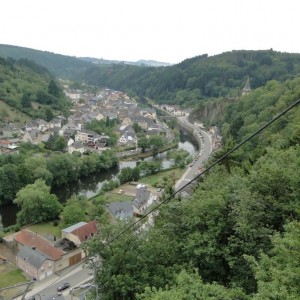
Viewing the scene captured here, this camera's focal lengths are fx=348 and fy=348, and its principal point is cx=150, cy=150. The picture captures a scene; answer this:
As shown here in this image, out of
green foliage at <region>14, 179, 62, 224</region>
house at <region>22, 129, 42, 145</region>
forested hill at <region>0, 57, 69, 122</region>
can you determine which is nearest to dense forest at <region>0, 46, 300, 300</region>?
green foliage at <region>14, 179, 62, 224</region>

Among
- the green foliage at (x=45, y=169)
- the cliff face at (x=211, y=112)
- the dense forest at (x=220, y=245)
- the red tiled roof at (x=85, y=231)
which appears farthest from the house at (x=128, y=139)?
the dense forest at (x=220, y=245)

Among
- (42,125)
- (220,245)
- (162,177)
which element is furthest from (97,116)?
(220,245)

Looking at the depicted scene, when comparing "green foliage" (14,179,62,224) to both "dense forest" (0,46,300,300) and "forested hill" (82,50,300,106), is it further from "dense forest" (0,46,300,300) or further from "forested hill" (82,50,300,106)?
"forested hill" (82,50,300,106)

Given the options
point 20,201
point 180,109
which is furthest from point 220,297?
point 180,109

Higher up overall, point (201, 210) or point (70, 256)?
point (201, 210)

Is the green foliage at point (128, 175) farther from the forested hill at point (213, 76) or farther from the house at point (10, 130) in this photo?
the forested hill at point (213, 76)

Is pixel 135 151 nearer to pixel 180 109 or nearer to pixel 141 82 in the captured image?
pixel 180 109

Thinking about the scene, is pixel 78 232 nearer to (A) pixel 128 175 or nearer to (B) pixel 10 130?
(A) pixel 128 175
